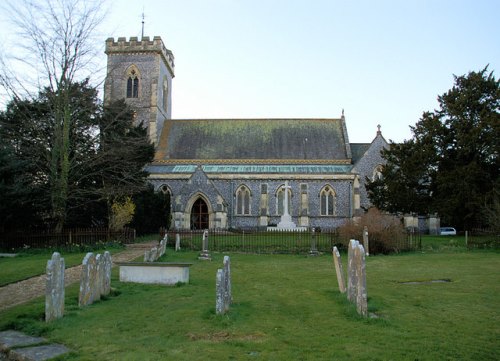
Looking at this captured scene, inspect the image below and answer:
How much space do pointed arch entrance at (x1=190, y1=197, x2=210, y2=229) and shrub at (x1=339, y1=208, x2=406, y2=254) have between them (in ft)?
56.9

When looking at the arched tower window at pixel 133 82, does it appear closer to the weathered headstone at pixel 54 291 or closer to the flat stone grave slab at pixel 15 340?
the weathered headstone at pixel 54 291

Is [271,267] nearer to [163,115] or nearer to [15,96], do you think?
[15,96]

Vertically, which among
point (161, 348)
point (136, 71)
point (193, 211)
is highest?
point (136, 71)

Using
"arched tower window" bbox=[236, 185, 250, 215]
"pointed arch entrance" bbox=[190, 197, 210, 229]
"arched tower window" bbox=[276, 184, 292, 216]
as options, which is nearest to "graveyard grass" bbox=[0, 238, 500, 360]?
"arched tower window" bbox=[276, 184, 292, 216]

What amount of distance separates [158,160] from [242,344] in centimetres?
3331

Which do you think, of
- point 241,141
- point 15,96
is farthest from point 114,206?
point 241,141

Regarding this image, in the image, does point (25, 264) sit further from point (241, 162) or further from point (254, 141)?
point (254, 141)

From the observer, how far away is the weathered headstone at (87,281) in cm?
911

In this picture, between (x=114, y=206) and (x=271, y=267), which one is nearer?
(x=271, y=267)

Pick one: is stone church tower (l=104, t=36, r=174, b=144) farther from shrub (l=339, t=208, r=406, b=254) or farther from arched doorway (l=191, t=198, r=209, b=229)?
shrub (l=339, t=208, r=406, b=254)

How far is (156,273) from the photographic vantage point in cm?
1216

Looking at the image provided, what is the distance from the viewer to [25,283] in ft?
39.9

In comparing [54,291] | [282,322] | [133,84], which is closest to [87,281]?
[54,291]

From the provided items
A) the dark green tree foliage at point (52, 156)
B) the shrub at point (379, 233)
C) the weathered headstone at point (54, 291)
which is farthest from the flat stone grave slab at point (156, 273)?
the shrub at point (379, 233)
